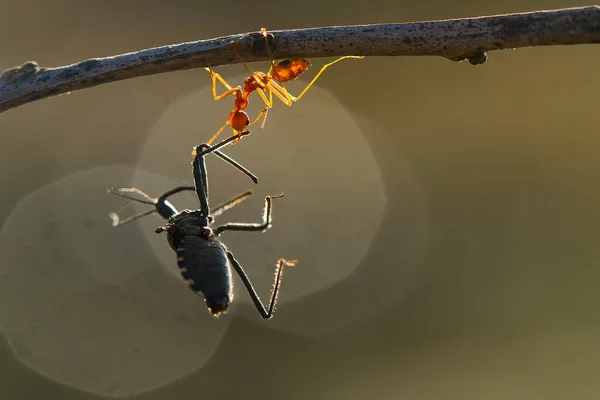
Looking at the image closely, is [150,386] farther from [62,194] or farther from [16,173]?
[16,173]

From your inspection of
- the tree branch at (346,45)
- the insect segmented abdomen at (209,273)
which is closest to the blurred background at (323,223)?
the insect segmented abdomen at (209,273)

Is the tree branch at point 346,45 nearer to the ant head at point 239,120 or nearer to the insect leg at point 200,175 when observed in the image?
the insect leg at point 200,175

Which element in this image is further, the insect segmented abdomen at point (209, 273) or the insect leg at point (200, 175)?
the insect leg at point (200, 175)

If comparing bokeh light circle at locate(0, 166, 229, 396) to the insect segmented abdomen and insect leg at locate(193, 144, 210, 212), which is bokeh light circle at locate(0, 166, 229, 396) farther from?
the insect segmented abdomen

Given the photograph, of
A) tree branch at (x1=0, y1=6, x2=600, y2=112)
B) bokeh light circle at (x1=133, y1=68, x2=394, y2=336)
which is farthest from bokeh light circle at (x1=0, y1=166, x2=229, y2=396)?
tree branch at (x1=0, y1=6, x2=600, y2=112)

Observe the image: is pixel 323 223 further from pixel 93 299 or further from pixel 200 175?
pixel 200 175

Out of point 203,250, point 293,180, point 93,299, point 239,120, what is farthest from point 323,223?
point 203,250
